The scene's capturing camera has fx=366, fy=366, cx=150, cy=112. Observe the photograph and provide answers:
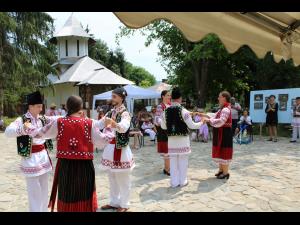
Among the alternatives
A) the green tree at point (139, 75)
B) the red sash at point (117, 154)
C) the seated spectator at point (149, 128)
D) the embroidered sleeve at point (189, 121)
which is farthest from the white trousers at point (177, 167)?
the green tree at point (139, 75)

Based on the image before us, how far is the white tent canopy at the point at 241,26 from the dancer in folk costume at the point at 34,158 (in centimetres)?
252

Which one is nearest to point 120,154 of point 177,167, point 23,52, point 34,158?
point 34,158

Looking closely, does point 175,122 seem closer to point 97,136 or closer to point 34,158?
point 97,136

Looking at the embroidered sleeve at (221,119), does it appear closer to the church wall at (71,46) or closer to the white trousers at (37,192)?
the white trousers at (37,192)

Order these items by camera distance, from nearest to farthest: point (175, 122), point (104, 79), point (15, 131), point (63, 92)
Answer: point (15, 131)
point (175, 122)
point (104, 79)
point (63, 92)

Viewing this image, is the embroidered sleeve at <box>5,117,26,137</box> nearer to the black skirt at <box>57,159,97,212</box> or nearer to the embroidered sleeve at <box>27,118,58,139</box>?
the embroidered sleeve at <box>27,118,58,139</box>

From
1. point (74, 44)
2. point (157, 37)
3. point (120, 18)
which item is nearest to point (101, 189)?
point (120, 18)

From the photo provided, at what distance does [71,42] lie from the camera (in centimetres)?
4281

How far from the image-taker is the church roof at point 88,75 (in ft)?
109

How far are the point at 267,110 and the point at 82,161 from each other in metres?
12.6

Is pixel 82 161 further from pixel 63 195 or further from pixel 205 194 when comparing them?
pixel 205 194

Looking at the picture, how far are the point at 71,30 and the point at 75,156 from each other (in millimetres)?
40440

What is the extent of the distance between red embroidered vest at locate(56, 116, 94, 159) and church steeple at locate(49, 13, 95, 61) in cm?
3904

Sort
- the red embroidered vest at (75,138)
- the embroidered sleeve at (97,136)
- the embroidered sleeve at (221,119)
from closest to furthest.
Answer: the red embroidered vest at (75,138) < the embroidered sleeve at (97,136) < the embroidered sleeve at (221,119)
